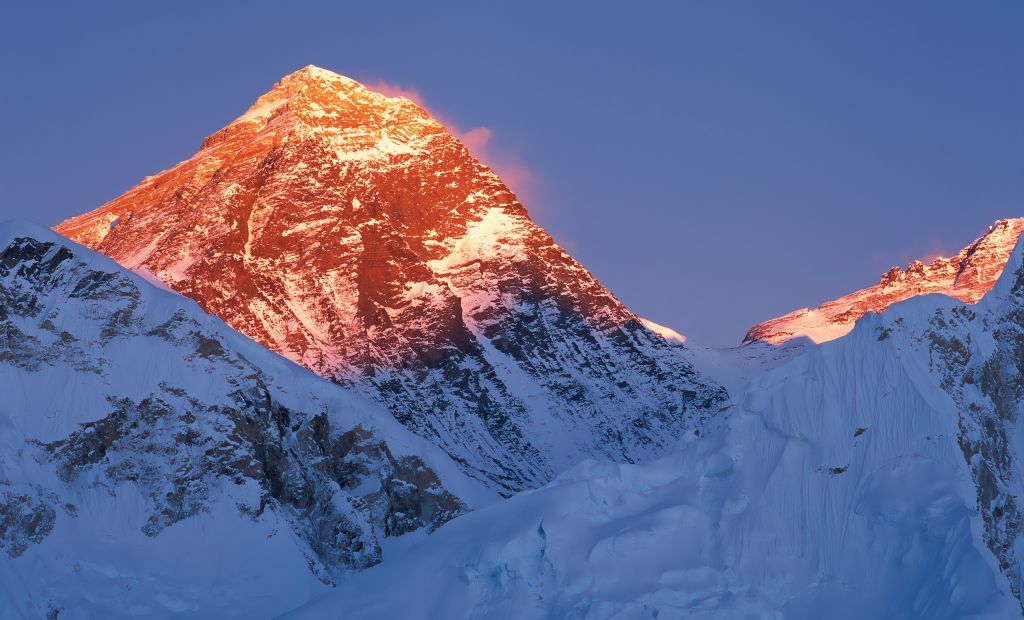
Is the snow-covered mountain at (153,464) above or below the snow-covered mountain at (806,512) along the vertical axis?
above

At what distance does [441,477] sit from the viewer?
438 ft

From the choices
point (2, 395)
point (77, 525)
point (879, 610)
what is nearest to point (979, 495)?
point (879, 610)

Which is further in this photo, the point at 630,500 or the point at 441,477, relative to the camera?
the point at 441,477

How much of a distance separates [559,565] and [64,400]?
55227 millimetres

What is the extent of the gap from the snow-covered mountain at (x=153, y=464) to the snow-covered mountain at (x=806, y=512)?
35.6m

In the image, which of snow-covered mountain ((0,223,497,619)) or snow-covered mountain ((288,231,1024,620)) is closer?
snow-covered mountain ((288,231,1024,620))

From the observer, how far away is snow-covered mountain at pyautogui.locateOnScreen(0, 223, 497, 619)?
99250 mm

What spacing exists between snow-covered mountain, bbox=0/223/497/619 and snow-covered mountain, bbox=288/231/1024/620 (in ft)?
117

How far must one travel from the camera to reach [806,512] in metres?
64.2

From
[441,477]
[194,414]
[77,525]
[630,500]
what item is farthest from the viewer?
[441,477]

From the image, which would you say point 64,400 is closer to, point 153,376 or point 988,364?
point 153,376

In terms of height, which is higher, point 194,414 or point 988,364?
point 194,414

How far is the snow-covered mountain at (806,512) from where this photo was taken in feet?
199

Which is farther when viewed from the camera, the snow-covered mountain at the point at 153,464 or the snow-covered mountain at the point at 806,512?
the snow-covered mountain at the point at 153,464
